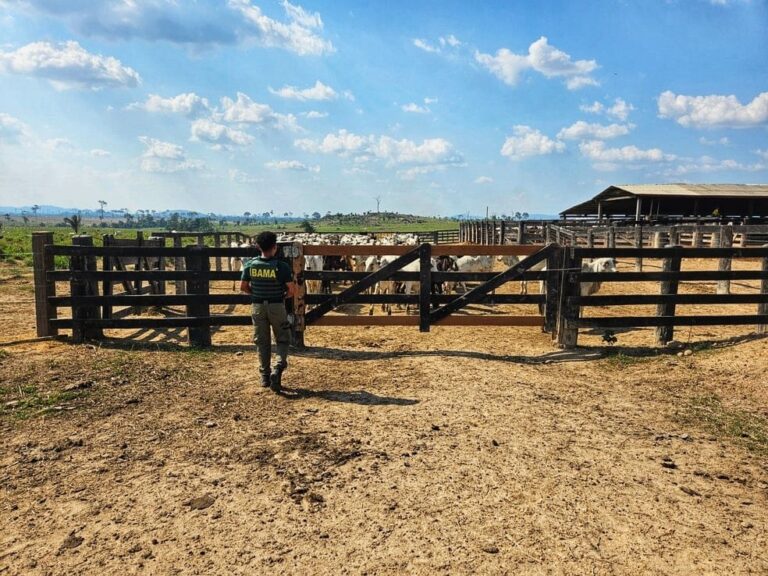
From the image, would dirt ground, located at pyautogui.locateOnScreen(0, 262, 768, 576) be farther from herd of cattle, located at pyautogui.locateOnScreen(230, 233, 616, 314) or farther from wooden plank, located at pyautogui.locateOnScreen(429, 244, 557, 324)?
herd of cattle, located at pyautogui.locateOnScreen(230, 233, 616, 314)

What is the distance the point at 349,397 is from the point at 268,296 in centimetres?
151

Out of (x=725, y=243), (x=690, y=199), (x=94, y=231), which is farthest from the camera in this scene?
(x=94, y=231)

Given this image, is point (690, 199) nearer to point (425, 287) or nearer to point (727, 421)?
point (425, 287)

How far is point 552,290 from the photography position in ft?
27.0

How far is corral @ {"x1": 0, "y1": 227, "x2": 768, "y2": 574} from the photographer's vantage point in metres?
3.12

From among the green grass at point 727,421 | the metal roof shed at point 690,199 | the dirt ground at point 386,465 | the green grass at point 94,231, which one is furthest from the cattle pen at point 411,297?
the metal roof shed at point 690,199

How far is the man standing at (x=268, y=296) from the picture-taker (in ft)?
19.7

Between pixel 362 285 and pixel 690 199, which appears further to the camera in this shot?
pixel 690 199

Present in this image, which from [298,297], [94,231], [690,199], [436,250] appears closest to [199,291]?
[298,297]

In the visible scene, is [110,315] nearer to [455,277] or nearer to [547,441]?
[455,277]

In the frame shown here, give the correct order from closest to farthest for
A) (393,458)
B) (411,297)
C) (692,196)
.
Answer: (393,458)
(411,297)
(692,196)

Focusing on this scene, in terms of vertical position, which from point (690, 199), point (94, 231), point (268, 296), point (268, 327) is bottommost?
point (268, 327)

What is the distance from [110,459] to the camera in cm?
430

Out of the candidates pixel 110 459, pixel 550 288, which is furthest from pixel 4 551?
pixel 550 288
